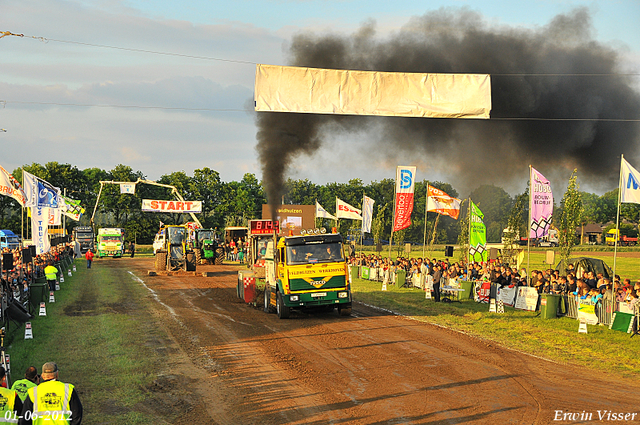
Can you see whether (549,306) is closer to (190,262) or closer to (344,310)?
(344,310)

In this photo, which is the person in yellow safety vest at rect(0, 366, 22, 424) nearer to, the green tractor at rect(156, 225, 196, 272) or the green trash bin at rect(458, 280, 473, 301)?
the green trash bin at rect(458, 280, 473, 301)

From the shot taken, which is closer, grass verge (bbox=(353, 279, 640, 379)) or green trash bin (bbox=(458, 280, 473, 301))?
grass verge (bbox=(353, 279, 640, 379))

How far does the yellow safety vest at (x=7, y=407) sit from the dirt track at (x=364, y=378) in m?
2.88

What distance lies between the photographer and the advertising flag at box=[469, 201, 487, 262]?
27.3 m

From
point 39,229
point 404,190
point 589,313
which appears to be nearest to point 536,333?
point 589,313

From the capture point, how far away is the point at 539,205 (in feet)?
73.2

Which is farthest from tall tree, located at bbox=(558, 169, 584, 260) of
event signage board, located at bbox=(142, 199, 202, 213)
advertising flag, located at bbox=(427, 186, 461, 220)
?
event signage board, located at bbox=(142, 199, 202, 213)

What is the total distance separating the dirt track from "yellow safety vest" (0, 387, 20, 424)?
2.88m

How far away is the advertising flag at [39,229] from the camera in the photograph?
68.8 feet

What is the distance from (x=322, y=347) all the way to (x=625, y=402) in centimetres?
685

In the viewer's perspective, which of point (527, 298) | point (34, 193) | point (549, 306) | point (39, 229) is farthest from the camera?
point (39, 229)

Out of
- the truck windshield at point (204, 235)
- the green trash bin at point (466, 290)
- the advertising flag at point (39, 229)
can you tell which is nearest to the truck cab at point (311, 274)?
the green trash bin at point (466, 290)

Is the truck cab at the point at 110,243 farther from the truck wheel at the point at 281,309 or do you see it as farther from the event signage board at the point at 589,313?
the event signage board at the point at 589,313

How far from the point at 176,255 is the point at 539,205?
2397 cm
